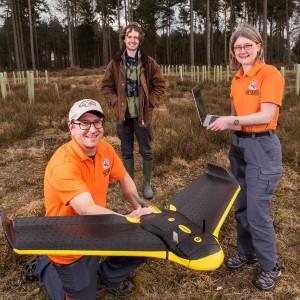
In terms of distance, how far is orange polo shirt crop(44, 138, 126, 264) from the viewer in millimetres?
2006

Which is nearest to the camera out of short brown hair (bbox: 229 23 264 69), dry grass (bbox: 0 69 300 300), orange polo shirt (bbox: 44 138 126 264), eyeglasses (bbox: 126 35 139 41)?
orange polo shirt (bbox: 44 138 126 264)

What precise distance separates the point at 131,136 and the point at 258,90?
214cm

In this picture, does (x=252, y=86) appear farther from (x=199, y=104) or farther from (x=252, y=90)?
(x=199, y=104)

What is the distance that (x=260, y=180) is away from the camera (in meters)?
2.35

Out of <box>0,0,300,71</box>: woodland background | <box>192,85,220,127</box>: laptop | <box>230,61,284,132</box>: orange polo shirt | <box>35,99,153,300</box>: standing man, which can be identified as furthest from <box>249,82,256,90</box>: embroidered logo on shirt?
<box>0,0,300,71</box>: woodland background

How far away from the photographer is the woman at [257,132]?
2.24 metres

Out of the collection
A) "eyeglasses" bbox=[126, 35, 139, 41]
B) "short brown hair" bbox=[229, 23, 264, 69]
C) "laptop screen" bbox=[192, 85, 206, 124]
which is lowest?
"laptop screen" bbox=[192, 85, 206, 124]

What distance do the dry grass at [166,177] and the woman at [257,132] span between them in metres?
0.37

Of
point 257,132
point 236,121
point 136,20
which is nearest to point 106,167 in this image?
point 236,121

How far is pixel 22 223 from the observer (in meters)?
1.78

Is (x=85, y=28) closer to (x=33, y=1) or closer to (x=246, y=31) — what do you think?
(x=33, y=1)

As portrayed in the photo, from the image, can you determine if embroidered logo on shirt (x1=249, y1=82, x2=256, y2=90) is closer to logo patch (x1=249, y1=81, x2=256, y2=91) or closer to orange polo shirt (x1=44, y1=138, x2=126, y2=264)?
logo patch (x1=249, y1=81, x2=256, y2=91)

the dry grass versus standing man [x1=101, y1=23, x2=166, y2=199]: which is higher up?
standing man [x1=101, y1=23, x2=166, y2=199]

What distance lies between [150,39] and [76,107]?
4211 cm
